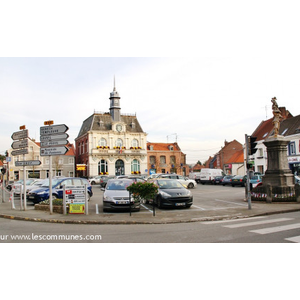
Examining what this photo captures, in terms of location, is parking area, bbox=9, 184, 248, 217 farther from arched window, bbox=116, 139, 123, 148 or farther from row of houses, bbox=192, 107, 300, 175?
arched window, bbox=116, 139, 123, 148

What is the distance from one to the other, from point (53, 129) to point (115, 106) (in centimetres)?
5153

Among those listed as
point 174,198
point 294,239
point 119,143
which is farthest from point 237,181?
point 119,143

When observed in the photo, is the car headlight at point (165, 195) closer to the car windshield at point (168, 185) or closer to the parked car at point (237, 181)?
the car windshield at point (168, 185)

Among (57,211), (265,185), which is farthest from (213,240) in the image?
(265,185)

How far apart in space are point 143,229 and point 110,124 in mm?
54365

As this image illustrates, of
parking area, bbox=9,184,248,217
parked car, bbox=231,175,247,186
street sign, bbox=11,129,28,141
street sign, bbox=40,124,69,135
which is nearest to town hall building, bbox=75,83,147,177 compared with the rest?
parked car, bbox=231,175,247,186

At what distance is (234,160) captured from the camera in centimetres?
6600

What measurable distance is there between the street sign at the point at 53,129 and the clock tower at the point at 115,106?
50664mm

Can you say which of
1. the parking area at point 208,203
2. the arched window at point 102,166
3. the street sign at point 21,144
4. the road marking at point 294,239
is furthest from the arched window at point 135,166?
the road marking at point 294,239

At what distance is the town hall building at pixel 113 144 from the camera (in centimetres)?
5959

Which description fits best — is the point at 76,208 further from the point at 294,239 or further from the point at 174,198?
the point at 294,239

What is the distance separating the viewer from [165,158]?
69188 mm

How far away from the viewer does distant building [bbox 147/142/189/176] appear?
6738 centimetres

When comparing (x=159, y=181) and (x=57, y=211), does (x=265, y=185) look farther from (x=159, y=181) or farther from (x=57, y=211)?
(x=57, y=211)
